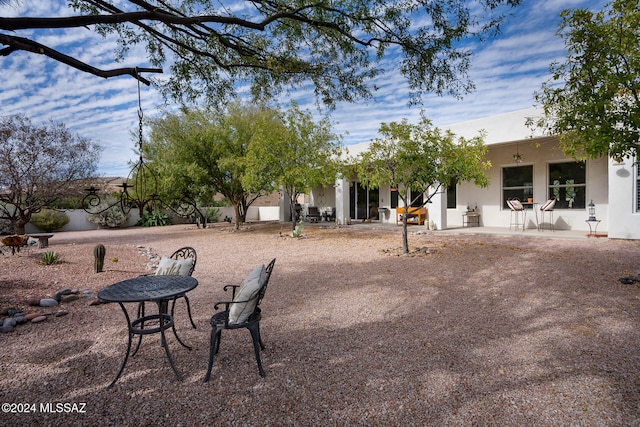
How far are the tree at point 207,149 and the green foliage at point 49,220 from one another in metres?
6.55

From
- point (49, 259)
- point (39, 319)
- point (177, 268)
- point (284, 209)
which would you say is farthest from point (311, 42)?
point (284, 209)

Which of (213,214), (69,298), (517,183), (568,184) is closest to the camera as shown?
(69,298)

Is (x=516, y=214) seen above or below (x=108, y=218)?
below

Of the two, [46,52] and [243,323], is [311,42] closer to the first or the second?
[46,52]

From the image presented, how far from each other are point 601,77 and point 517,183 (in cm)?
863

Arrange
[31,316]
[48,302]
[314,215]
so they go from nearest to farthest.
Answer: [31,316], [48,302], [314,215]

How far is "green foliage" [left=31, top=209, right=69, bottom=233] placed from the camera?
1571 cm

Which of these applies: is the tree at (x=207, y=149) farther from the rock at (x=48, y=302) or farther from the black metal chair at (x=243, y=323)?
the black metal chair at (x=243, y=323)

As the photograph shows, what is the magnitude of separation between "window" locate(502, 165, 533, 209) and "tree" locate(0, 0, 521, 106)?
920cm

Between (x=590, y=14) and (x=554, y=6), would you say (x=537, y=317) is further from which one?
(x=554, y=6)

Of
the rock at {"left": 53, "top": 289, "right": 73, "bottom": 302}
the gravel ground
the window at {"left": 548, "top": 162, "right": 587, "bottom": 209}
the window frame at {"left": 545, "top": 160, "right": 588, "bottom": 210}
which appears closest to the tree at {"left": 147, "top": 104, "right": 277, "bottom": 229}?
the gravel ground

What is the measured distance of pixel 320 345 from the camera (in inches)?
129

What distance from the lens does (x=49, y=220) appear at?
52.6 ft

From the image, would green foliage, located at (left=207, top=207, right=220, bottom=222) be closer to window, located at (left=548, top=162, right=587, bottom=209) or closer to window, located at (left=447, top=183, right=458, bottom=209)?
window, located at (left=447, top=183, right=458, bottom=209)
